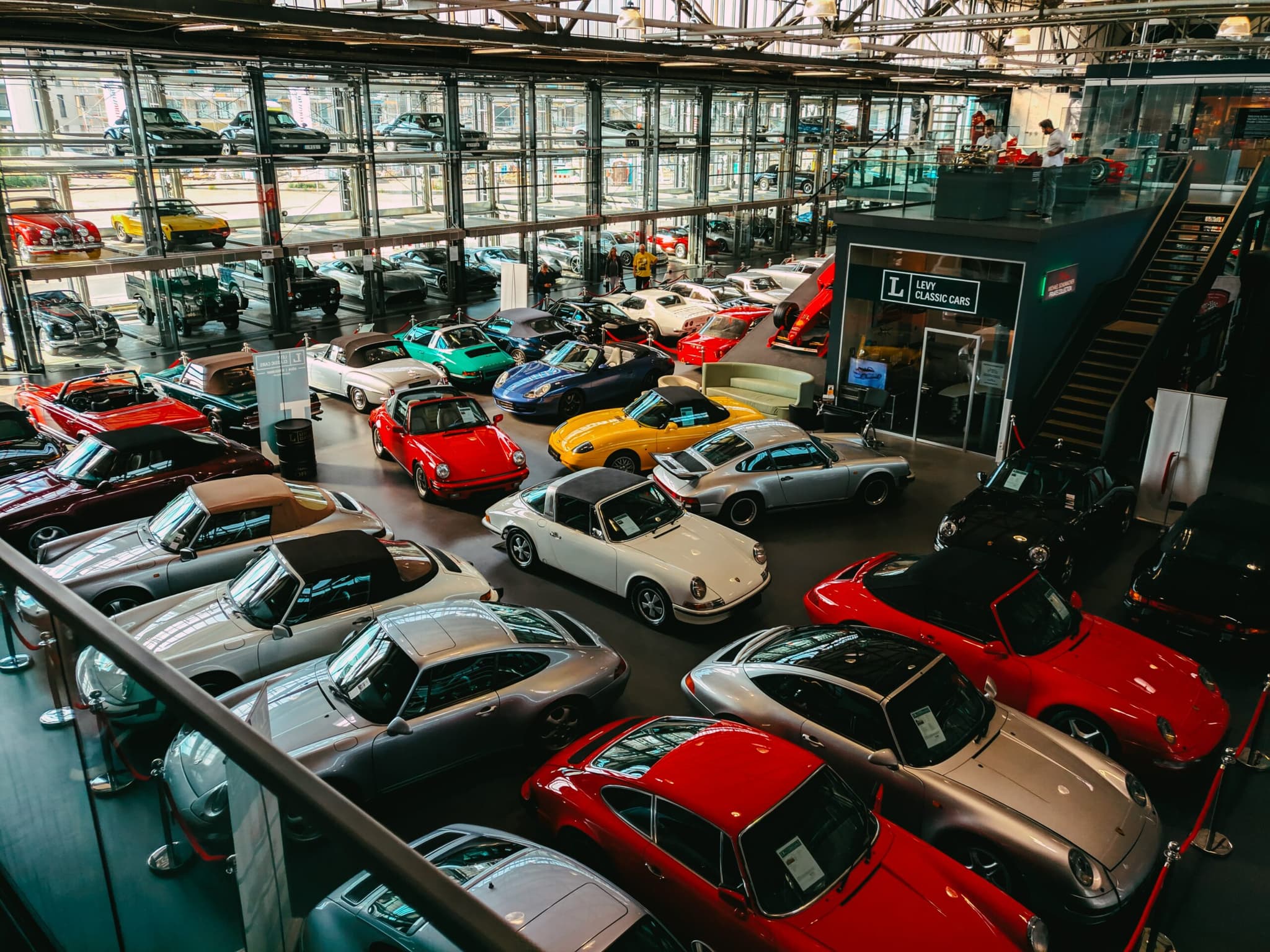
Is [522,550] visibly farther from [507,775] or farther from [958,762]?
[958,762]

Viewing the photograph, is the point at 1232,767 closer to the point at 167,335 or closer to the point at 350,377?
the point at 350,377

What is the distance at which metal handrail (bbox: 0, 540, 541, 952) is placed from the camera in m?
1.09

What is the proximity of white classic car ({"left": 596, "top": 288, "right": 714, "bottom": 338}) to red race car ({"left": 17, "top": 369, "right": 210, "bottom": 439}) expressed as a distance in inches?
452

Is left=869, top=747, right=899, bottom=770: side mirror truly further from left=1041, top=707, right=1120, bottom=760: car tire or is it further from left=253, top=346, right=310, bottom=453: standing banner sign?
left=253, top=346, right=310, bottom=453: standing banner sign

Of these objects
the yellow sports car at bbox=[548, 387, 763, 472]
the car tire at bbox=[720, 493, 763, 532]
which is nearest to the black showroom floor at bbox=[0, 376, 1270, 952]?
the car tire at bbox=[720, 493, 763, 532]

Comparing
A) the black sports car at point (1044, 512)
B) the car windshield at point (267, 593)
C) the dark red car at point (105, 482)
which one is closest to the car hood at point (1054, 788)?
the black sports car at point (1044, 512)

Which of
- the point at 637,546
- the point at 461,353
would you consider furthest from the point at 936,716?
the point at 461,353

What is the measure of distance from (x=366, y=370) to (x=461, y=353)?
215cm

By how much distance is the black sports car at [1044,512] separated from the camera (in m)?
10.5

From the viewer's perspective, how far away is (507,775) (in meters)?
7.29

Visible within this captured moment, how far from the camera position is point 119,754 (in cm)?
266

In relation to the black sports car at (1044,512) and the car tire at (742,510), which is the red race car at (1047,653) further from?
the car tire at (742,510)

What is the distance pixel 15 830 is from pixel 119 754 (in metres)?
0.80

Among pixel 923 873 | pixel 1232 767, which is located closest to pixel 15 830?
pixel 923 873
